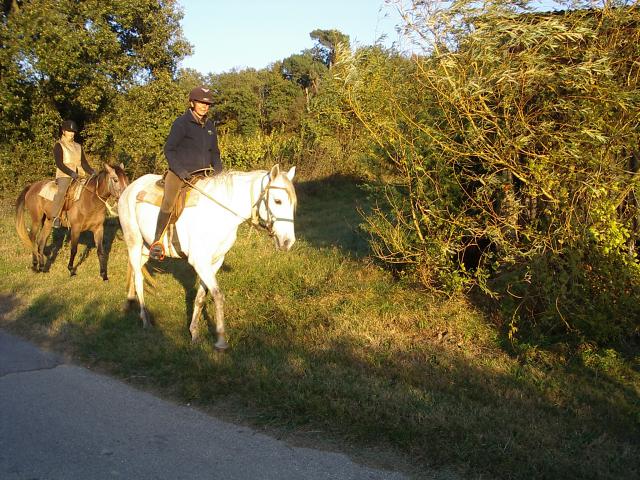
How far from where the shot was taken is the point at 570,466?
12.5 ft

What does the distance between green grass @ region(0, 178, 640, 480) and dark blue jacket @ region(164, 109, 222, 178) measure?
2.06 metres

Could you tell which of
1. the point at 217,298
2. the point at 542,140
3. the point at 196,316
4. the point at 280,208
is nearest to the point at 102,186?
the point at 196,316

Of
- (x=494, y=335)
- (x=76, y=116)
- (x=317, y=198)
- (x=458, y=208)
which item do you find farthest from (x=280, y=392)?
(x=76, y=116)

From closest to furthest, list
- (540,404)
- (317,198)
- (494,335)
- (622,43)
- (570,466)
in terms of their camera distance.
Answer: (570,466) < (540,404) < (622,43) < (494,335) < (317,198)

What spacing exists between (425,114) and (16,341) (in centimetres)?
599

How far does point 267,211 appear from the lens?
19.5 ft

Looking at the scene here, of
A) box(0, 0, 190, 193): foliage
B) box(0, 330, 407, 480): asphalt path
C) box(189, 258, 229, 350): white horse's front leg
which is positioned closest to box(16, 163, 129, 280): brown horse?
box(189, 258, 229, 350): white horse's front leg

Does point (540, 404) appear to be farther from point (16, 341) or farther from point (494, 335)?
point (16, 341)

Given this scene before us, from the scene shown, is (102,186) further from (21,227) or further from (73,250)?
(21,227)

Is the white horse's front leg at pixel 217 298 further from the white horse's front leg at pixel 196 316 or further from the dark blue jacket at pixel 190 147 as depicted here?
the dark blue jacket at pixel 190 147

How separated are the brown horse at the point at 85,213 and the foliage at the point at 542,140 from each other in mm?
5197

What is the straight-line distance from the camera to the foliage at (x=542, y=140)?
5.21m

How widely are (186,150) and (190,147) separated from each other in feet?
0.21

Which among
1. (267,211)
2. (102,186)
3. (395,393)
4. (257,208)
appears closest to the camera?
(395,393)
